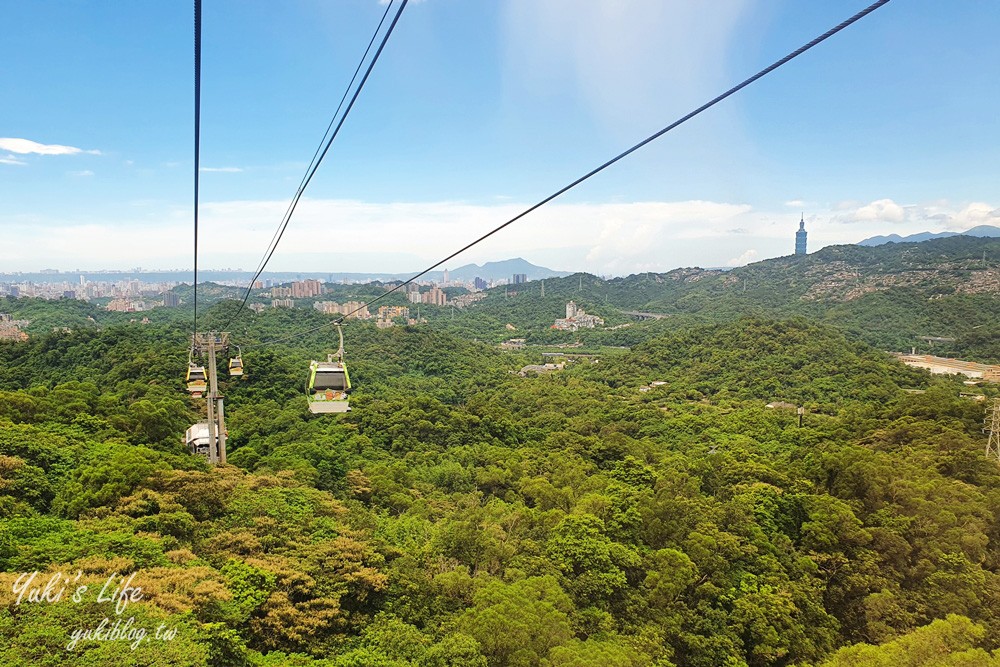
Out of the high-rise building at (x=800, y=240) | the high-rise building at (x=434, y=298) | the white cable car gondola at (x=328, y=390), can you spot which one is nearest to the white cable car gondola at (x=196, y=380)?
the white cable car gondola at (x=328, y=390)

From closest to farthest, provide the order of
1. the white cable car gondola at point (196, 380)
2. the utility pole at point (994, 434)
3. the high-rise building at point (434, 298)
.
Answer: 1. the white cable car gondola at point (196, 380)
2. the utility pole at point (994, 434)
3. the high-rise building at point (434, 298)

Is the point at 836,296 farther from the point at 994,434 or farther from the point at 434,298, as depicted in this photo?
the point at 434,298

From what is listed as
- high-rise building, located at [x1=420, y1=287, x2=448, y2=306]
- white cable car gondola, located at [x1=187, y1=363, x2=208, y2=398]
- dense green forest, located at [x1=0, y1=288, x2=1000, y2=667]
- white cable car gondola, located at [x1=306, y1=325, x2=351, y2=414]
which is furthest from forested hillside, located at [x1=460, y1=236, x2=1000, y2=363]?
white cable car gondola, located at [x1=187, y1=363, x2=208, y2=398]

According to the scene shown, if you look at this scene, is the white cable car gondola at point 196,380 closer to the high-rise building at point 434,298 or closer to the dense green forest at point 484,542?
the dense green forest at point 484,542

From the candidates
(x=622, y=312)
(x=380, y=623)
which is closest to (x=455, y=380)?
(x=380, y=623)

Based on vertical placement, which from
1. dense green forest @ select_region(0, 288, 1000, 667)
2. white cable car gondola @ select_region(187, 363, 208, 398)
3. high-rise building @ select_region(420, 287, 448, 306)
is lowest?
dense green forest @ select_region(0, 288, 1000, 667)

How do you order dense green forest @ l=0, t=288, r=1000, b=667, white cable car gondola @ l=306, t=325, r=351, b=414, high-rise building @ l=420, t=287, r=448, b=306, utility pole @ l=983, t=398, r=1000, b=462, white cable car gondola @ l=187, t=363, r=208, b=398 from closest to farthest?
dense green forest @ l=0, t=288, r=1000, b=667 < white cable car gondola @ l=306, t=325, r=351, b=414 < white cable car gondola @ l=187, t=363, r=208, b=398 < utility pole @ l=983, t=398, r=1000, b=462 < high-rise building @ l=420, t=287, r=448, b=306

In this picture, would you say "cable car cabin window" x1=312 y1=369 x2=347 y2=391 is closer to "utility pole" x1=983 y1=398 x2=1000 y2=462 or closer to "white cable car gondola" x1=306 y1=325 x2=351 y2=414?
"white cable car gondola" x1=306 y1=325 x2=351 y2=414
